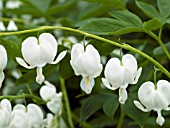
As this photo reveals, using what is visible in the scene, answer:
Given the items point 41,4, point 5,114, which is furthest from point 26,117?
point 41,4

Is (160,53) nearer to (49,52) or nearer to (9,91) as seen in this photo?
(49,52)

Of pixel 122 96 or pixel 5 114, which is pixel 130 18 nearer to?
pixel 122 96

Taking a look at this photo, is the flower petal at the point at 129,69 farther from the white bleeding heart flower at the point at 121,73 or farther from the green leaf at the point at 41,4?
the green leaf at the point at 41,4

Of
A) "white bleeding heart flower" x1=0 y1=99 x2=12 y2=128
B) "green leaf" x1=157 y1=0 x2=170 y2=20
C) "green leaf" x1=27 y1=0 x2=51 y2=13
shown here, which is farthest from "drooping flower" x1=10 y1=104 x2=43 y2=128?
"green leaf" x1=27 y1=0 x2=51 y2=13

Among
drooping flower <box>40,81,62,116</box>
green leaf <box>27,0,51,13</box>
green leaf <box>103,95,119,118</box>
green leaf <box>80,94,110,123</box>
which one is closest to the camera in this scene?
green leaf <box>103,95,119,118</box>

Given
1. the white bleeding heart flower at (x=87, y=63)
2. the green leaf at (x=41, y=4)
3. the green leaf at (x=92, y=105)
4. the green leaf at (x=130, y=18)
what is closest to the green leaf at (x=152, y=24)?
the green leaf at (x=130, y=18)

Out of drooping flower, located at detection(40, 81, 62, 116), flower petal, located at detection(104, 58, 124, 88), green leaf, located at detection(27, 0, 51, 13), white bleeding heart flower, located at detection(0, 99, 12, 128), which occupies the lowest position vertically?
drooping flower, located at detection(40, 81, 62, 116)

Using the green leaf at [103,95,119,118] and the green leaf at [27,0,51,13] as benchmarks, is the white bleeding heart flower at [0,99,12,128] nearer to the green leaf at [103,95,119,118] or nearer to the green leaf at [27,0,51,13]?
the green leaf at [103,95,119,118]
